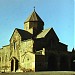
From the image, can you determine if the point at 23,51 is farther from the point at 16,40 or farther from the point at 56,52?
the point at 56,52

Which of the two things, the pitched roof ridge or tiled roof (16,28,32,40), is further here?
the pitched roof ridge

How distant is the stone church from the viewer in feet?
135

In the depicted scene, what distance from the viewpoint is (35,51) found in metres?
43.6

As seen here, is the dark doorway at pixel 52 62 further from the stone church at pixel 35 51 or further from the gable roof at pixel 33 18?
the gable roof at pixel 33 18

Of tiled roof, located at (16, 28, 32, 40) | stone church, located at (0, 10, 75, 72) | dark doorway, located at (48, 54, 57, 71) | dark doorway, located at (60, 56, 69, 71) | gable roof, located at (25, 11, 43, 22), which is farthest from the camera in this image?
gable roof, located at (25, 11, 43, 22)

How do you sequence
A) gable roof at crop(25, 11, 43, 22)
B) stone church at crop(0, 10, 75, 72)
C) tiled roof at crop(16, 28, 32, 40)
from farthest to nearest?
1. gable roof at crop(25, 11, 43, 22)
2. tiled roof at crop(16, 28, 32, 40)
3. stone church at crop(0, 10, 75, 72)

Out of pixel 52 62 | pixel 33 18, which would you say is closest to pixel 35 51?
pixel 52 62

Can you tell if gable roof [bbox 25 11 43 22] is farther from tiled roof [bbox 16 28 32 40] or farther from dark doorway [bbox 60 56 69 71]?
dark doorway [bbox 60 56 69 71]

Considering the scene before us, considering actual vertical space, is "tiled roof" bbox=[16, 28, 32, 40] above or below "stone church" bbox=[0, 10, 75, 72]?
above

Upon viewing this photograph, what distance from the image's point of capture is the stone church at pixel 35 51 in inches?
1625

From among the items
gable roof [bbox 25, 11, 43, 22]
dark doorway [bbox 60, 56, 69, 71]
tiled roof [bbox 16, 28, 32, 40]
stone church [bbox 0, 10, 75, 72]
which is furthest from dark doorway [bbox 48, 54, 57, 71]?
gable roof [bbox 25, 11, 43, 22]

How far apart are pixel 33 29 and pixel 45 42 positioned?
5.76 metres

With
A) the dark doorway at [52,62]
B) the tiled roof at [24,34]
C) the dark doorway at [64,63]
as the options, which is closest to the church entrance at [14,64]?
the tiled roof at [24,34]

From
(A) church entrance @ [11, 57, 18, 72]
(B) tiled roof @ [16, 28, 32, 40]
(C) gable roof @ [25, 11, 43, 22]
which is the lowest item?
(A) church entrance @ [11, 57, 18, 72]
